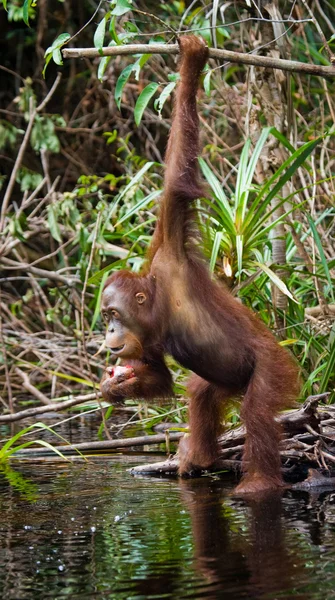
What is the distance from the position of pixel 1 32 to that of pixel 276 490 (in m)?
7.65

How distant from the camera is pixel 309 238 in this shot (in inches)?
236

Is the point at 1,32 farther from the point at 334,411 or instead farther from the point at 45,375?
the point at 334,411

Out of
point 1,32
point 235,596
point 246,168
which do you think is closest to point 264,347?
point 246,168

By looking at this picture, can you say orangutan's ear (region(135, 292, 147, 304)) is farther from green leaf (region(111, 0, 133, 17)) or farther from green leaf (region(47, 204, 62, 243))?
green leaf (region(47, 204, 62, 243))

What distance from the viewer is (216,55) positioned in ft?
11.6

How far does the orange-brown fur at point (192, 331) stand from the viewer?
395cm

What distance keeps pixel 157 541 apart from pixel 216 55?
1777 mm

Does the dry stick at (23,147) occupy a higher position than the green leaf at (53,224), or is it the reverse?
the dry stick at (23,147)

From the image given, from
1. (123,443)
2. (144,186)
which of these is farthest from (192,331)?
(144,186)

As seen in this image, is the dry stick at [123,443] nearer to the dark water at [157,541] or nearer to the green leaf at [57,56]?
the dark water at [157,541]

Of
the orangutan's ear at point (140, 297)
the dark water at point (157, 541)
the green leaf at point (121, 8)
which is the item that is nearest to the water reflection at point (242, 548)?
the dark water at point (157, 541)

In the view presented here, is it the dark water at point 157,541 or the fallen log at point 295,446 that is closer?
the dark water at point 157,541

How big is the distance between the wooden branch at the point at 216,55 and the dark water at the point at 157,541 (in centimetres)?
163

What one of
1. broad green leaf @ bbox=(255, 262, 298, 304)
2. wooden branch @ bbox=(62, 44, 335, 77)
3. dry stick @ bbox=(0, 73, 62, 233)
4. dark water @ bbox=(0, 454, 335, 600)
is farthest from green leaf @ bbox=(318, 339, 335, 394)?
dry stick @ bbox=(0, 73, 62, 233)
